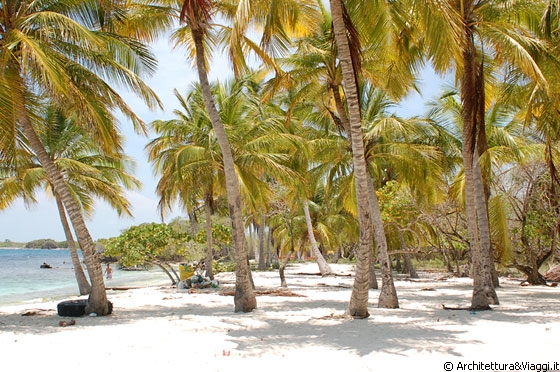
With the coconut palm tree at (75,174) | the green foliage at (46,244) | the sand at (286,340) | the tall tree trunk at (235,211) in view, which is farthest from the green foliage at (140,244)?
the green foliage at (46,244)

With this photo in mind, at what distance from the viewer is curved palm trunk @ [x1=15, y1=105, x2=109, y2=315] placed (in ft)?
30.0

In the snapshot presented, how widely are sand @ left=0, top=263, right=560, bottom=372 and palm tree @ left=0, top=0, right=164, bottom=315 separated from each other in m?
2.14

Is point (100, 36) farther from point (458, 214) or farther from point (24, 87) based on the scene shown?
point (458, 214)

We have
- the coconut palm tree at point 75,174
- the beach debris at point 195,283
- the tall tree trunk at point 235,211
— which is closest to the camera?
the tall tree trunk at point 235,211

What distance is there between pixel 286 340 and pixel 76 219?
5.29 m

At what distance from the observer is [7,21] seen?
29.0 ft

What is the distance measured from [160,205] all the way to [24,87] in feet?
32.6

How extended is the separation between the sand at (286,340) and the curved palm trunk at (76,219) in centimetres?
45

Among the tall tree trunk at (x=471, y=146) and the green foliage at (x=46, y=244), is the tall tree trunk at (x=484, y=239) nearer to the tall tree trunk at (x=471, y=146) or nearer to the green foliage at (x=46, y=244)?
the tall tree trunk at (x=471, y=146)

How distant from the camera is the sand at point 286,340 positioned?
5.33 m

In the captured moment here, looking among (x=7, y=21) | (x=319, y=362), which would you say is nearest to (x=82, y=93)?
(x=7, y=21)

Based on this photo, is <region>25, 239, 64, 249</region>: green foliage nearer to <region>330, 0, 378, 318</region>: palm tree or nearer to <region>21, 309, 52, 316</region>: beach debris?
<region>21, 309, 52, 316</region>: beach debris

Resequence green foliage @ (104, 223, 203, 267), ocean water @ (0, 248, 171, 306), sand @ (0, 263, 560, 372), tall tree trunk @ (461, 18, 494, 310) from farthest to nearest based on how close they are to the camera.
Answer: ocean water @ (0, 248, 171, 306)
green foliage @ (104, 223, 203, 267)
tall tree trunk @ (461, 18, 494, 310)
sand @ (0, 263, 560, 372)

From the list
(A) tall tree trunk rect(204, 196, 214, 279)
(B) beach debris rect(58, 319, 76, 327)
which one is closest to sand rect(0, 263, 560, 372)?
(B) beach debris rect(58, 319, 76, 327)
